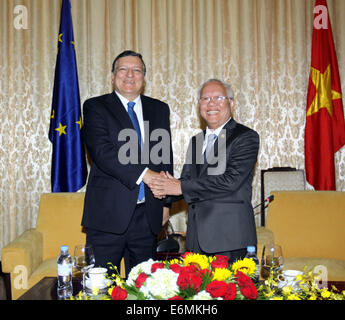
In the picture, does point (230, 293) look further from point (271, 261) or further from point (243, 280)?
point (271, 261)

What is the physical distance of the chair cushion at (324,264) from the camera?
9.47 feet

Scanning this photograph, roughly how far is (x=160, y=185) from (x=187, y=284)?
4.09 feet

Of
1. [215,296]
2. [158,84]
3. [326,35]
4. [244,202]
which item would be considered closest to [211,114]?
[244,202]

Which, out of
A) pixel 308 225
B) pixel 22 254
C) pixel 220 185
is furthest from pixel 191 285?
pixel 308 225

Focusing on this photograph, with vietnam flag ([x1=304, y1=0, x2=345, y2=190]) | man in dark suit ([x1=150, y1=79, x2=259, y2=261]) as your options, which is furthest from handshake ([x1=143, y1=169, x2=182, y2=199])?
vietnam flag ([x1=304, y1=0, x2=345, y2=190])

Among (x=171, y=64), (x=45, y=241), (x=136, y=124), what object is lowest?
(x=45, y=241)

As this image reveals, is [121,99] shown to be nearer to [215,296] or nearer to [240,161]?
[240,161]

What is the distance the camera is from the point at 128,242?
2.43 meters

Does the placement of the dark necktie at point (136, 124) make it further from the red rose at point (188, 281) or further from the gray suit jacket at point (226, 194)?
the red rose at point (188, 281)

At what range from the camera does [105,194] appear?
2369mm

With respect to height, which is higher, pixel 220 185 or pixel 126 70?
pixel 126 70
